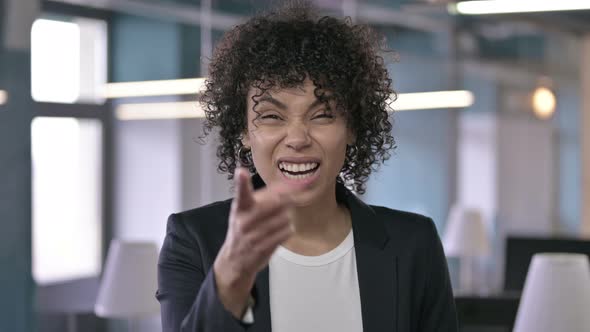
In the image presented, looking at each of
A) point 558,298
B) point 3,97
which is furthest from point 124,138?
point 558,298

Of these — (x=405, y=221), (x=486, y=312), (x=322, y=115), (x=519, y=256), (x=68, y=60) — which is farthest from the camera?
(x=519, y=256)

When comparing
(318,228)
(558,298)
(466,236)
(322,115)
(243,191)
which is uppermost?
(322,115)

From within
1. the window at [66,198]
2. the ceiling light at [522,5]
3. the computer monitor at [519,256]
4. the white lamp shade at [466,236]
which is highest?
the ceiling light at [522,5]

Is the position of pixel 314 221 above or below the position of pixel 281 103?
below

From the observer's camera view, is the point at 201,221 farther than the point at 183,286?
Yes

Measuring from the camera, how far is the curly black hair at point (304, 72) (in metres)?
1.75

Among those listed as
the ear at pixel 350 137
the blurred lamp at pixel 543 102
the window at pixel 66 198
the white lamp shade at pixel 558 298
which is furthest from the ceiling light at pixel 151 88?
the blurred lamp at pixel 543 102

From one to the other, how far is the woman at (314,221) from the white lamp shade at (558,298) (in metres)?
1.75

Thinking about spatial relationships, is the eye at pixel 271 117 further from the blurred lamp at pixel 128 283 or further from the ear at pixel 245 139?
the blurred lamp at pixel 128 283

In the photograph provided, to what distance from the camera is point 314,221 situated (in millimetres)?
1828

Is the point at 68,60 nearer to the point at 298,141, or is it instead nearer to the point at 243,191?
the point at 298,141

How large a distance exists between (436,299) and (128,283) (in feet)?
10.5

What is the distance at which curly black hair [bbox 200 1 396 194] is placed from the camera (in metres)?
1.75

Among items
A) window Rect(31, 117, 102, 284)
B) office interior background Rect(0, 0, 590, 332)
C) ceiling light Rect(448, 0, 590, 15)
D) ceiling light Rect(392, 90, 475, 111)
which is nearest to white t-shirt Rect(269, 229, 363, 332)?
office interior background Rect(0, 0, 590, 332)
